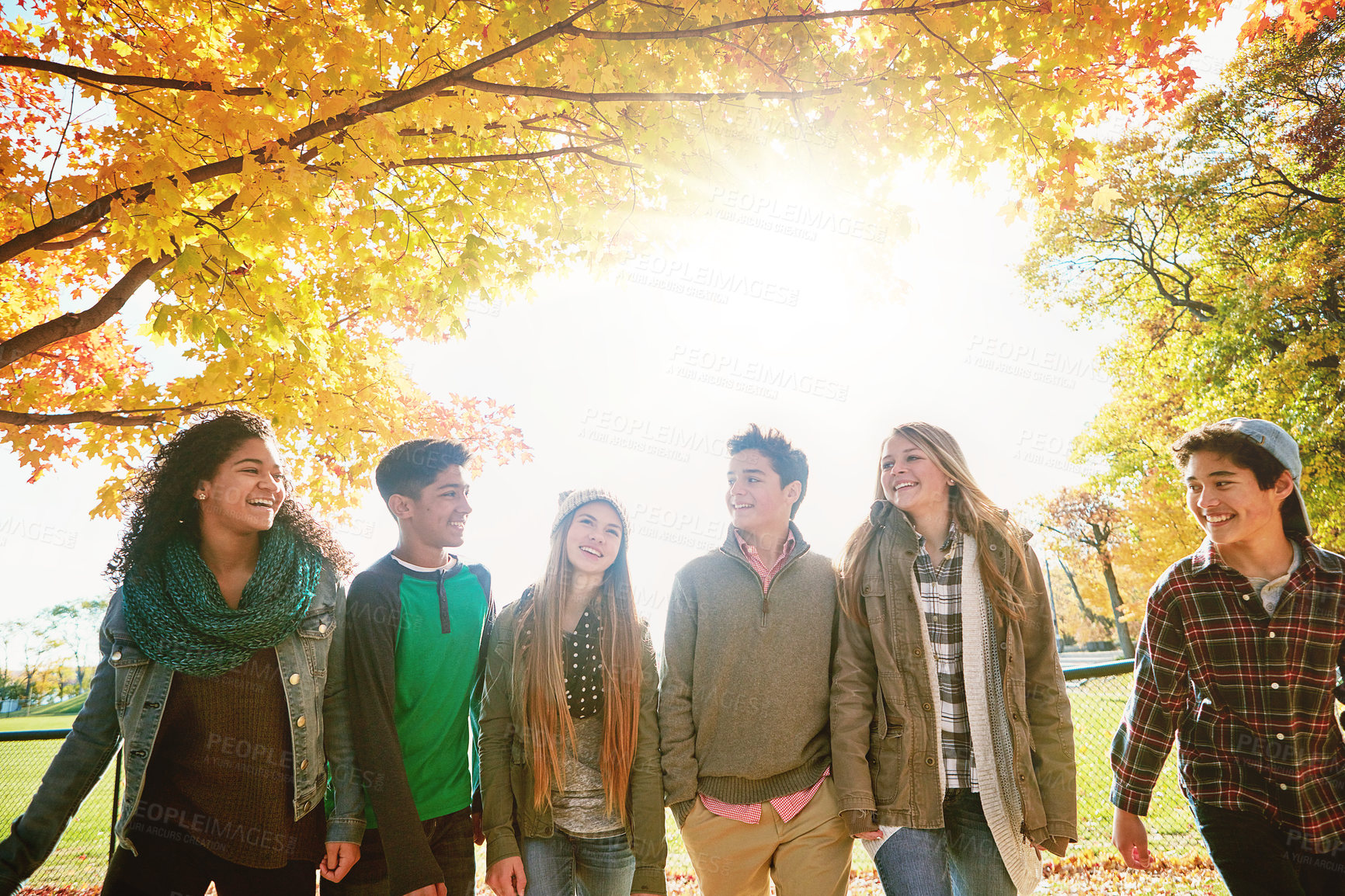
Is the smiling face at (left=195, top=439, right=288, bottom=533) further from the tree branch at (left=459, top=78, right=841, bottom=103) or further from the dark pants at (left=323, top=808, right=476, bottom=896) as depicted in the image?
the tree branch at (left=459, top=78, right=841, bottom=103)

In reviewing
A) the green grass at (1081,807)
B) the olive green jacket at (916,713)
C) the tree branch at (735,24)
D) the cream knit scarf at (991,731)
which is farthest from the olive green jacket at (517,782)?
the green grass at (1081,807)

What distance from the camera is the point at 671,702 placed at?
3006 mm

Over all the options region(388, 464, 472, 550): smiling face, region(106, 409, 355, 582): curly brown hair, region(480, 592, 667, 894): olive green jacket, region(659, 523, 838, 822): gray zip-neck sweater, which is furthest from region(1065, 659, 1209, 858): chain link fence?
region(106, 409, 355, 582): curly brown hair

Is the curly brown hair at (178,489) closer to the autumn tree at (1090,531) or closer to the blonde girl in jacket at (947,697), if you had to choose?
the blonde girl in jacket at (947,697)

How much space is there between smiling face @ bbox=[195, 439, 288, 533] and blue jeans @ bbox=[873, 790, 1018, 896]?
2.75 m

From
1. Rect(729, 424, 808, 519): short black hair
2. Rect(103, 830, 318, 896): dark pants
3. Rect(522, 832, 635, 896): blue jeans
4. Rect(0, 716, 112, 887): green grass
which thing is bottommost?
Rect(0, 716, 112, 887): green grass

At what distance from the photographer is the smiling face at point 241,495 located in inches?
104

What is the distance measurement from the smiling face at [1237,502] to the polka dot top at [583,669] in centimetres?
249

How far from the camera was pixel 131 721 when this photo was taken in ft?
7.79

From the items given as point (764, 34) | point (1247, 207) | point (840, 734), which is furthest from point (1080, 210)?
point (840, 734)

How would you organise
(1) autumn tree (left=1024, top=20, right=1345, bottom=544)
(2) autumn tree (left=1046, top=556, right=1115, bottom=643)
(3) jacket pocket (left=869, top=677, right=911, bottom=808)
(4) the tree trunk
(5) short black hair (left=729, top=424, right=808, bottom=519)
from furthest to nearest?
(2) autumn tree (left=1046, top=556, right=1115, bottom=643)
(4) the tree trunk
(1) autumn tree (left=1024, top=20, right=1345, bottom=544)
(5) short black hair (left=729, top=424, right=808, bottom=519)
(3) jacket pocket (left=869, top=677, right=911, bottom=808)

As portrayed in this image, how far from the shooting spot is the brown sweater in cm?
238

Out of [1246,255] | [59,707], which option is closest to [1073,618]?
[1246,255]

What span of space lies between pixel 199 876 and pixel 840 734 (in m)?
2.37
